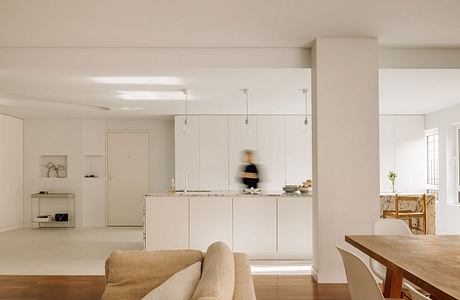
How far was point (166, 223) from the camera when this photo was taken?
664 cm

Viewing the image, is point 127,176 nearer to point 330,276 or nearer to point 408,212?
point 408,212

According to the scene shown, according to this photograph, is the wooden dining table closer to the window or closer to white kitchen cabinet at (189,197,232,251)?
white kitchen cabinet at (189,197,232,251)

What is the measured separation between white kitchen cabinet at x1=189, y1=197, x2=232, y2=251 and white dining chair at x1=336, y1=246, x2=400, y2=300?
4121 millimetres

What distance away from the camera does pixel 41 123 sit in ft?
35.9

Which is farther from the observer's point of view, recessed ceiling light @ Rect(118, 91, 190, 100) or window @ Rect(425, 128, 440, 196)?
window @ Rect(425, 128, 440, 196)

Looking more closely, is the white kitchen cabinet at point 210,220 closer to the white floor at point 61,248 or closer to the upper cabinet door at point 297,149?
the white floor at point 61,248

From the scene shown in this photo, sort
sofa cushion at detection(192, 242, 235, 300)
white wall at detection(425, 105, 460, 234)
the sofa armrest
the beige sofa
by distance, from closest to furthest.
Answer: sofa cushion at detection(192, 242, 235, 300), the sofa armrest, the beige sofa, white wall at detection(425, 105, 460, 234)

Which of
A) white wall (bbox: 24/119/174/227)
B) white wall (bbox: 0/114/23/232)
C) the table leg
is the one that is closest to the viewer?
the table leg

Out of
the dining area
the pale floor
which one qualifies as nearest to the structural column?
the pale floor

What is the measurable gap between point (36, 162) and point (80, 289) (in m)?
6.62

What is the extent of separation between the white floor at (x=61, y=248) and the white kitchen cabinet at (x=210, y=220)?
4.21ft

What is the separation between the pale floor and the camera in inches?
236

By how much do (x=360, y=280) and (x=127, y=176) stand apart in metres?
9.34

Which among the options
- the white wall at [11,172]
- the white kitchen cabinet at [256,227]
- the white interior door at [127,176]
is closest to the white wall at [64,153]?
the white wall at [11,172]
